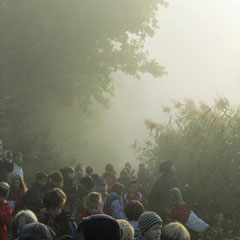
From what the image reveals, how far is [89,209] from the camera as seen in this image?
22.3ft

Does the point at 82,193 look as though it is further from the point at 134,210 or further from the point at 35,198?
the point at 134,210

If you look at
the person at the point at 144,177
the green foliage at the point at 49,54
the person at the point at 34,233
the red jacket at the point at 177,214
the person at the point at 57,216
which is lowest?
the person at the point at 34,233

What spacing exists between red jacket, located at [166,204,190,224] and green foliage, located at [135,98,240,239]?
1138 mm

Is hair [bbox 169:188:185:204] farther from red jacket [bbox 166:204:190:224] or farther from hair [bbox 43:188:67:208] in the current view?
hair [bbox 43:188:67:208]

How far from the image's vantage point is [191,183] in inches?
407

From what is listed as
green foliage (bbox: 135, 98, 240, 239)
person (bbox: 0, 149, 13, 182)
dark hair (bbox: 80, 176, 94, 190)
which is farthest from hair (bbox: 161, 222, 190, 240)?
person (bbox: 0, 149, 13, 182)

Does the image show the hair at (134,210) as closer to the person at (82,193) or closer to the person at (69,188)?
the person at (82,193)

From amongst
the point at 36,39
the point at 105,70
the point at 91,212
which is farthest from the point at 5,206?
the point at 105,70

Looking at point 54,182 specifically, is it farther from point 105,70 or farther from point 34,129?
point 105,70

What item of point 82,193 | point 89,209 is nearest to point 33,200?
point 82,193

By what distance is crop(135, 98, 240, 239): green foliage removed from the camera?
970 cm

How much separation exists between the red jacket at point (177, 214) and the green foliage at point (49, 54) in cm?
1473

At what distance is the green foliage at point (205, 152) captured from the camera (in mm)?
9703

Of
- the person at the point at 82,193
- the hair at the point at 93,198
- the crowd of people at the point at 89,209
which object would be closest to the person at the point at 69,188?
the crowd of people at the point at 89,209
